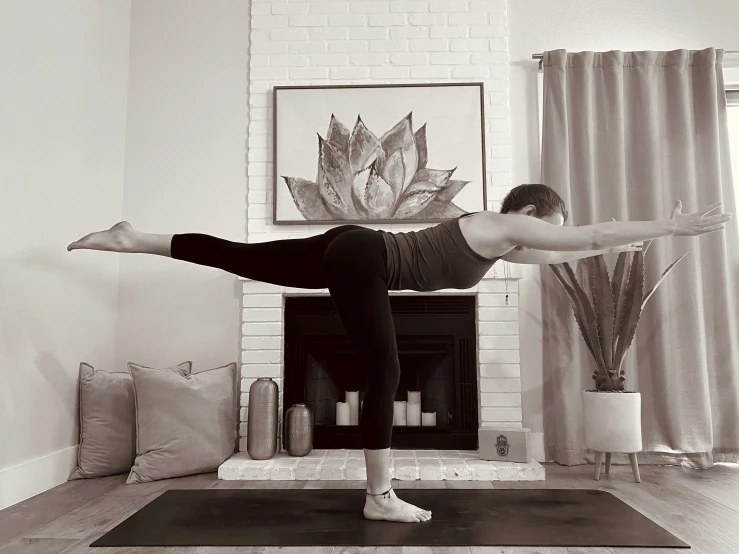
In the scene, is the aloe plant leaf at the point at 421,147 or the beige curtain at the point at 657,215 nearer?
the beige curtain at the point at 657,215

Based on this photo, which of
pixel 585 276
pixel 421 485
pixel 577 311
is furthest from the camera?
pixel 585 276

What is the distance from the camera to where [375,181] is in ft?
11.6

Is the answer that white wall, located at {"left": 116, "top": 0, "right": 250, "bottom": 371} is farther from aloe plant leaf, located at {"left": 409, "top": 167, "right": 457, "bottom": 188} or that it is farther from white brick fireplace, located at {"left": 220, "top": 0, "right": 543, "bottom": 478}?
aloe plant leaf, located at {"left": 409, "top": 167, "right": 457, "bottom": 188}

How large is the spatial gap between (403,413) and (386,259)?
58.3 inches

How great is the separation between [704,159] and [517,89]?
3.69 feet

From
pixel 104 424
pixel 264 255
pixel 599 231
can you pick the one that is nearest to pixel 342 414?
pixel 104 424

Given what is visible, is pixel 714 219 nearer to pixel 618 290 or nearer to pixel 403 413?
pixel 618 290

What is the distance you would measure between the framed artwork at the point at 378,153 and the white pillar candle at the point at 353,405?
99 centimetres

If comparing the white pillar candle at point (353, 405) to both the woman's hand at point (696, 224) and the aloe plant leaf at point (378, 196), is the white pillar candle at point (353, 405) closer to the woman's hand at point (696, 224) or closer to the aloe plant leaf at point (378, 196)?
the aloe plant leaf at point (378, 196)

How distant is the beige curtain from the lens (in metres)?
3.25

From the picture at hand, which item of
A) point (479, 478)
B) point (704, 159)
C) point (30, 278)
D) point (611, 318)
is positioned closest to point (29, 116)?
point (30, 278)

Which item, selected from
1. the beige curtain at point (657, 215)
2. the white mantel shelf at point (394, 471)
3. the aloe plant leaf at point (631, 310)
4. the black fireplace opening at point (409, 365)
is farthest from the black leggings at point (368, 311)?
the beige curtain at point (657, 215)

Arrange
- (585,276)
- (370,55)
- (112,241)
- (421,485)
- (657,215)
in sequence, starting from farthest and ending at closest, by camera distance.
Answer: (370,55) < (657,215) < (585,276) < (421,485) < (112,241)

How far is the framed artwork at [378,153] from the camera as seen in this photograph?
139 inches
